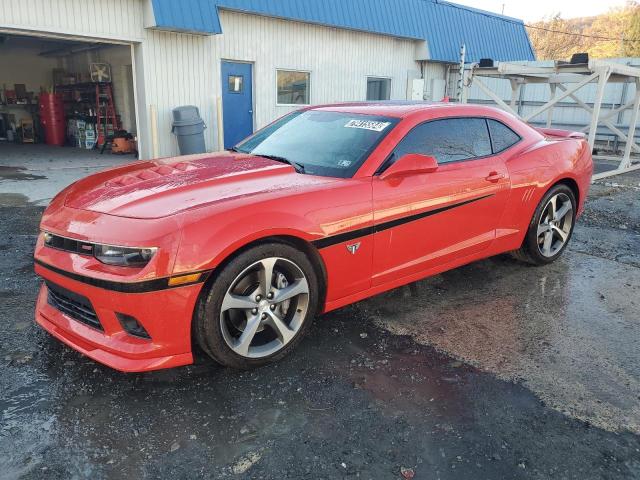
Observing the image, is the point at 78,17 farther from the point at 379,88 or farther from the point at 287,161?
the point at 379,88

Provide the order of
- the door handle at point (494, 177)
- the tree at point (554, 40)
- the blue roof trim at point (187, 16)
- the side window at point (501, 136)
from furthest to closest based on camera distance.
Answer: the tree at point (554, 40) → the blue roof trim at point (187, 16) → the side window at point (501, 136) → the door handle at point (494, 177)

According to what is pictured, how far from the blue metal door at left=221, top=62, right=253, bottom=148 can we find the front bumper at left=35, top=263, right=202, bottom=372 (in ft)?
31.4

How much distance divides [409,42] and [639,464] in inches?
583

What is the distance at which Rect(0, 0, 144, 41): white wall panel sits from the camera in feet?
27.8

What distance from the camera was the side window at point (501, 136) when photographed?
423 cm

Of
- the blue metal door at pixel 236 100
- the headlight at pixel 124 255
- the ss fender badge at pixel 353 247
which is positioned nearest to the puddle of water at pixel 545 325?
the ss fender badge at pixel 353 247

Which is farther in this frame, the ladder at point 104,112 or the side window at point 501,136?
the ladder at point 104,112

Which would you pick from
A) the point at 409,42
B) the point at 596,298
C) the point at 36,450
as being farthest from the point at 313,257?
the point at 409,42

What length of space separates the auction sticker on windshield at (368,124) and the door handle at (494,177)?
37.5 inches

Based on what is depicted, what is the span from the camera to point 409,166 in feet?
10.6

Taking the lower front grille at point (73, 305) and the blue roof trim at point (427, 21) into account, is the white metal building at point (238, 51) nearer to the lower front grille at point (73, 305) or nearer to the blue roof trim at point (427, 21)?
the blue roof trim at point (427, 21)

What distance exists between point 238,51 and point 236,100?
3.59ft

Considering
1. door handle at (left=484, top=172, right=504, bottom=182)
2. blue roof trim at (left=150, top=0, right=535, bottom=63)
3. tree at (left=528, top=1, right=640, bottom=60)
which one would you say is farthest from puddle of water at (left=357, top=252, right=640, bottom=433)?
tree at (left=528, top=1, right=640, bottom=60)

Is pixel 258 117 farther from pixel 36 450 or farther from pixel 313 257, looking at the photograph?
pixel 36 450
